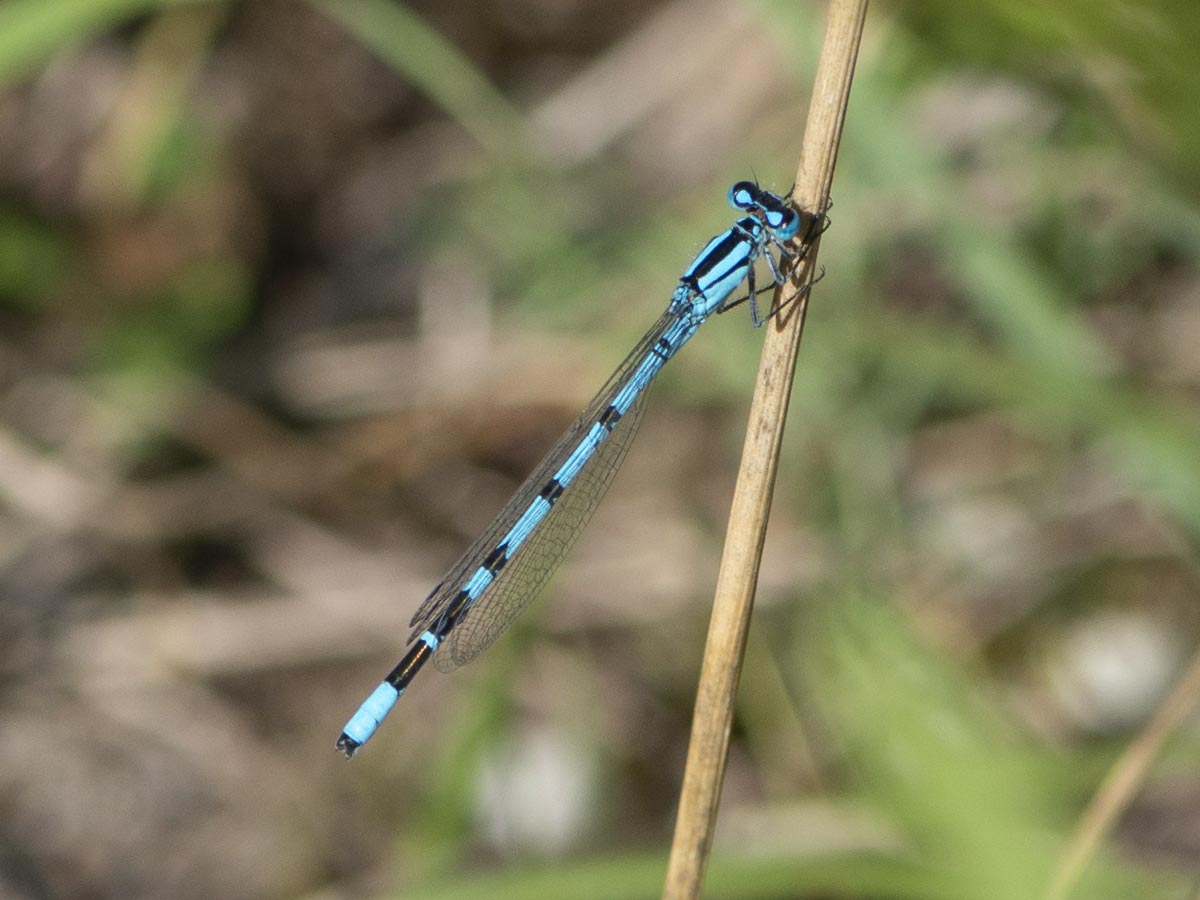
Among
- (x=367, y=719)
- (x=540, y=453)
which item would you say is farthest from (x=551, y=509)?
(x=540, y=453)

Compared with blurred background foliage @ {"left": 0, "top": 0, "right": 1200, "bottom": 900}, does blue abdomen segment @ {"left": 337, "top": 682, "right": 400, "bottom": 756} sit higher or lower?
lower

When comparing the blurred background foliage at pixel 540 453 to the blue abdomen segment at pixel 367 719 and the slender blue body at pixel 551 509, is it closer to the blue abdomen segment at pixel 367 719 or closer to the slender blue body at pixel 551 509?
the slender blue body at pixel 551 509

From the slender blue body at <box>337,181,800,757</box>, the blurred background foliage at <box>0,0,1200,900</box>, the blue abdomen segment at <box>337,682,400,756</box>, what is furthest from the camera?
the blurred background foliage at <box>0,0,1200,900</box>

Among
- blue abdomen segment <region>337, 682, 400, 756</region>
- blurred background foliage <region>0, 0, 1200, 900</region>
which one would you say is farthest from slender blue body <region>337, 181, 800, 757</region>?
blurred background foliage <region>0, 0, 1200, 900</region>

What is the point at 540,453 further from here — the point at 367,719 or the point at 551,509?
the point at 367,719

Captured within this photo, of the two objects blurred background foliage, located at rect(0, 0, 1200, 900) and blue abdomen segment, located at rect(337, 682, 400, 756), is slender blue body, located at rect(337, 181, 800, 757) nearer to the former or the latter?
blue abdomen segment, located at rect(337, 682, 400, 756)

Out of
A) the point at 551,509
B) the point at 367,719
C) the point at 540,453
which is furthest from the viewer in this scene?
the point at 540,453
